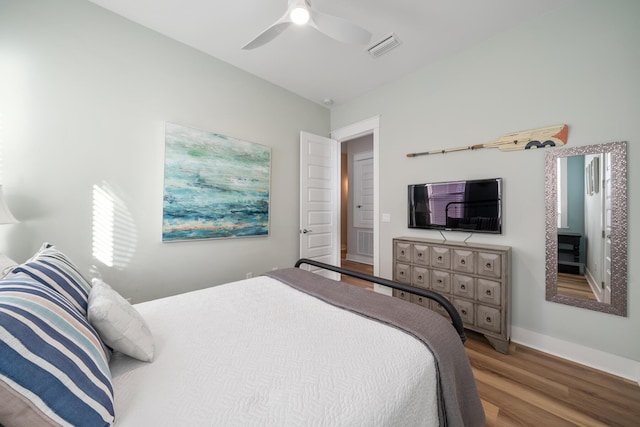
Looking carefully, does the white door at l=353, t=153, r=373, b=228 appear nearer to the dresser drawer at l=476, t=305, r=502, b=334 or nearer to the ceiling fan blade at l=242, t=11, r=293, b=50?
the dresser drawer at l=476, t=305, r=502, b=334

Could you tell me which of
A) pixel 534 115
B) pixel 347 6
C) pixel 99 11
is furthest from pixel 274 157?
pixel 534 115

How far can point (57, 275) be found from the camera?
97cm

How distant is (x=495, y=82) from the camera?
236 cm

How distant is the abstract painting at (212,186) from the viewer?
236 centimetres

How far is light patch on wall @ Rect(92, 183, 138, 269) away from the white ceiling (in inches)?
64.0

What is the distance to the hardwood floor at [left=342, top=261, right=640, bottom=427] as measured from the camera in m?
1.42

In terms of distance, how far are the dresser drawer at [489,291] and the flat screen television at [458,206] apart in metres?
0.52

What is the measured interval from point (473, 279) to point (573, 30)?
2219 millimetres

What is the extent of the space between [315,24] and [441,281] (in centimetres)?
245

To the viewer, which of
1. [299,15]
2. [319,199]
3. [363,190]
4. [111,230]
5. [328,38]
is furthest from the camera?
[363,190]

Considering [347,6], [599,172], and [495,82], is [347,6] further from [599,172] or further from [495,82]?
[599,172]

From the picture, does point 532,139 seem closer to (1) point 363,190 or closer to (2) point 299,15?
(2) point 299,15

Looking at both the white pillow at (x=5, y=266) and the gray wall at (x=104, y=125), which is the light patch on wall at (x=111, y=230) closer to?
the gray wall at (x=104, y=125)

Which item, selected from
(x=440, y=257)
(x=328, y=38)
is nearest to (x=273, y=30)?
(x=328, y=38)
